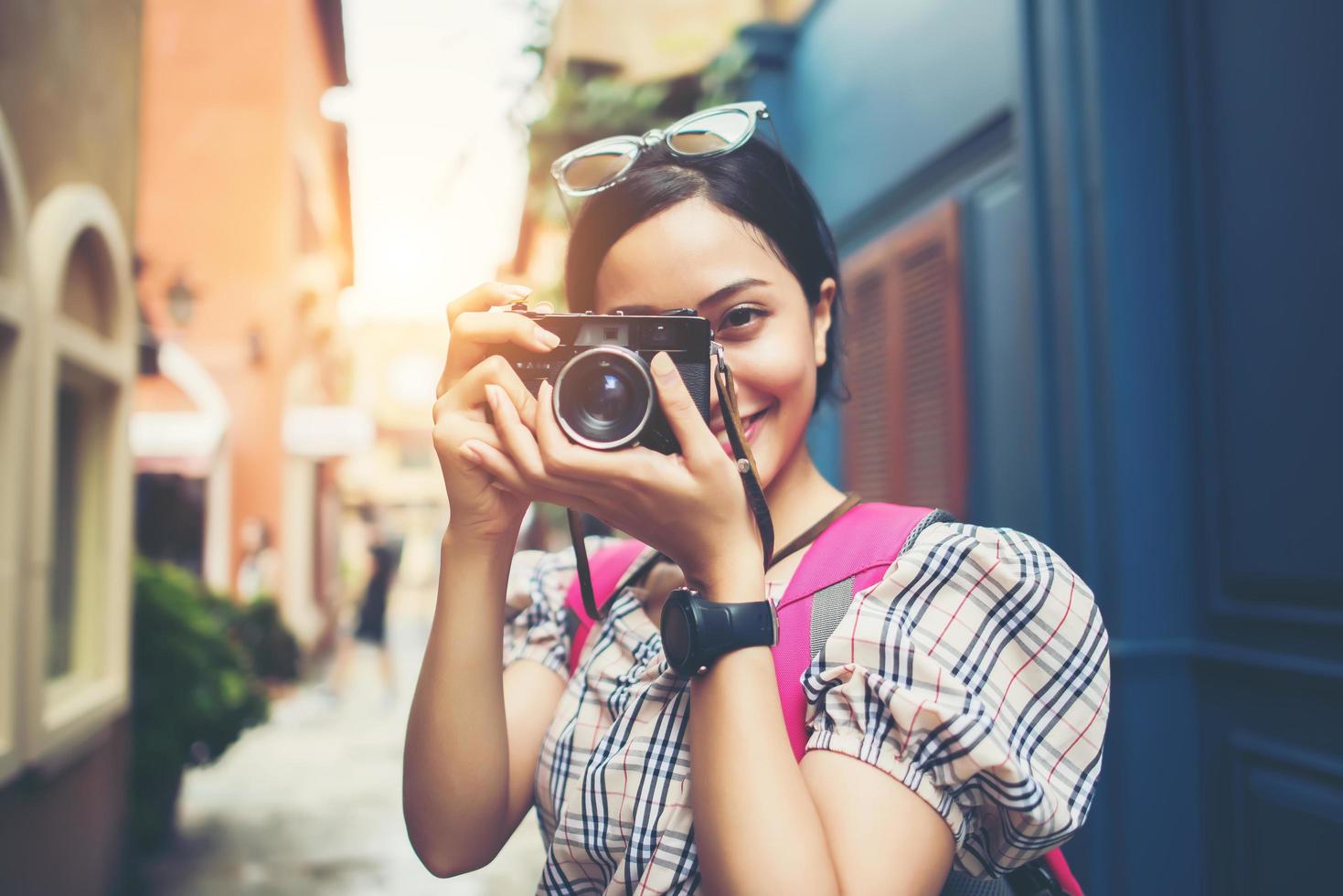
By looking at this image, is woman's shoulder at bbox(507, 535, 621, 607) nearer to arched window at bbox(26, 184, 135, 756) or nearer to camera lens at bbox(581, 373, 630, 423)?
camera lens at bbox(581, 373, 630, 423)

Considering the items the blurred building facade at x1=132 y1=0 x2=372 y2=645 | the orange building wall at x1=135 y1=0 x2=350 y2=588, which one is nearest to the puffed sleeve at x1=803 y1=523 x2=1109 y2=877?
the blurred building facade at x1=132 y1=0 x2=372 y2=645

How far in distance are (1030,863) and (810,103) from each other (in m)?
4.05

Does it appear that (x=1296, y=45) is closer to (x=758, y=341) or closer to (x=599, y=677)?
(x=758, y=341)

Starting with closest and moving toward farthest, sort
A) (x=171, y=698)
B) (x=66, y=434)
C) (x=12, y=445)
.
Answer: (x=12, y=445) → (x=66, y=434) → (x=171, y=698)

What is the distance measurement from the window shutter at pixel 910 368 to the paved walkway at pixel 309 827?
6.63 feet

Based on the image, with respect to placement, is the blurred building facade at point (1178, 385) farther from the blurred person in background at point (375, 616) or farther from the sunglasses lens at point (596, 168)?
the blurred person in background at point (375, 616)

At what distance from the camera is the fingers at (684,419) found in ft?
3.37

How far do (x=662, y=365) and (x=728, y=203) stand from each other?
0.33 m

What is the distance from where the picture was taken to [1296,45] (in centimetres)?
192

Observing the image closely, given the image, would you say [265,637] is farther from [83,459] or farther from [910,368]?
[910,368]

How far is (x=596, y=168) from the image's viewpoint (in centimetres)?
144

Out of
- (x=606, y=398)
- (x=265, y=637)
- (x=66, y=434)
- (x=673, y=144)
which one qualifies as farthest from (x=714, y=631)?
(x=265, y=637)

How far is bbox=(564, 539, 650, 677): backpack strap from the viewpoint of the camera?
53.9 inches

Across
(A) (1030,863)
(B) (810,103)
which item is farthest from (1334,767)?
(B) (810,103)
